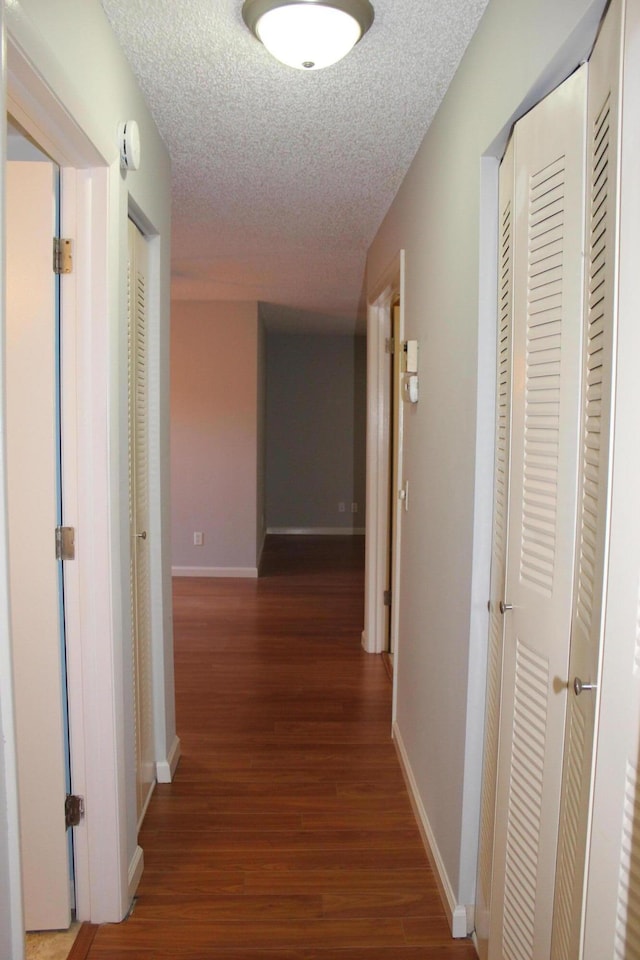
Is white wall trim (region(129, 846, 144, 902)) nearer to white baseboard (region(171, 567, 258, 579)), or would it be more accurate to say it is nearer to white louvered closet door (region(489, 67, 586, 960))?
white louvered closet door (region(489, 67, 586, 960))

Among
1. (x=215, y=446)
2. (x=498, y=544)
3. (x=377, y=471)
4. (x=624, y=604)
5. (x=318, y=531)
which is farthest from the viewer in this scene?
(x=318, y=531)

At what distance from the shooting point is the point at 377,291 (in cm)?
373

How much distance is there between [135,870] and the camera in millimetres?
2031

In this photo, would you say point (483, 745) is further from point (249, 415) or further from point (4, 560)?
point (249, 415)

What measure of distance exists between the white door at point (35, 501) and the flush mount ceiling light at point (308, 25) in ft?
2.03

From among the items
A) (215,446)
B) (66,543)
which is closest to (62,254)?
(66,543)

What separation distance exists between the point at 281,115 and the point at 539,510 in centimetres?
159

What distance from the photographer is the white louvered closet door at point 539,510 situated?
127 cm

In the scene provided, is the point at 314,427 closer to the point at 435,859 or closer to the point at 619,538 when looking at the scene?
the point at 435,859

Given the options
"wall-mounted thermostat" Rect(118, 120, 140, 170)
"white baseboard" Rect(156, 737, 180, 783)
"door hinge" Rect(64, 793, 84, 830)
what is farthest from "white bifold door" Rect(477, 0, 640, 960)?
"white baseboard" Rect(156, 737, 180, 783)

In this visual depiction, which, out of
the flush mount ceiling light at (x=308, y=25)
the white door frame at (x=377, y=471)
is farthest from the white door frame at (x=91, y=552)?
the white door frame at (x=377, y=471)

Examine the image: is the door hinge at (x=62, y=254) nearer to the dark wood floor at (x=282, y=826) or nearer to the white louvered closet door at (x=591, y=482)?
the white louvered closet door at (x=591, y=482)

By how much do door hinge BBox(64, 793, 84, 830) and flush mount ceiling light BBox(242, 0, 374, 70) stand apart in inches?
78.9

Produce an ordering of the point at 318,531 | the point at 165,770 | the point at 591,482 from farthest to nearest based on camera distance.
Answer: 1. the point at 318,531
2. the point at 165,770
3. the point at 591,482
